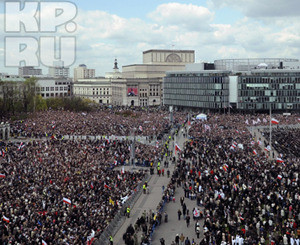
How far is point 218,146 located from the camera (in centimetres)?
4844

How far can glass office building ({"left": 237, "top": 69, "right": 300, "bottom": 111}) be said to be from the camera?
101688 mm

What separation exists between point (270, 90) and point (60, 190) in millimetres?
80207

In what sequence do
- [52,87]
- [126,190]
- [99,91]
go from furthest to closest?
[99,91], [52,87], [126,190]

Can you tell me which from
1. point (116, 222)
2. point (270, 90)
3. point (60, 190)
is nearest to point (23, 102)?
point (270, 90)

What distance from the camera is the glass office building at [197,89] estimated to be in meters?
104

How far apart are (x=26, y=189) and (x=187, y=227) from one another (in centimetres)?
1175

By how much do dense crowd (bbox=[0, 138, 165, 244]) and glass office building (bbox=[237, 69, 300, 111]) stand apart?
59.3 metres

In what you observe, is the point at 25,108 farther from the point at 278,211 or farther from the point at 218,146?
the point at 278,211

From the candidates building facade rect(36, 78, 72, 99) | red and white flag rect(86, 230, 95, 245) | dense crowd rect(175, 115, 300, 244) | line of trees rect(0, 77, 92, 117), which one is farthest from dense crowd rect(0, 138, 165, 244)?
building facade rect(36, 78, 72, 99)

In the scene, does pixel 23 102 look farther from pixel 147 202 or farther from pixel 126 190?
pixel 147 202

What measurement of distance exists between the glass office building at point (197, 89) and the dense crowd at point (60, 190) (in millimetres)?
60030

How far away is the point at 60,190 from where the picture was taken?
30.7 meters

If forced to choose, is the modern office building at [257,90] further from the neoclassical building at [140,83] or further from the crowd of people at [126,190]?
the crowd of people at [126,190]

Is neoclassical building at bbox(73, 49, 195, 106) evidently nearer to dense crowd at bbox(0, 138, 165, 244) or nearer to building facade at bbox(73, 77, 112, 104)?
building facade at bbox(73, 77, 112, 104)
